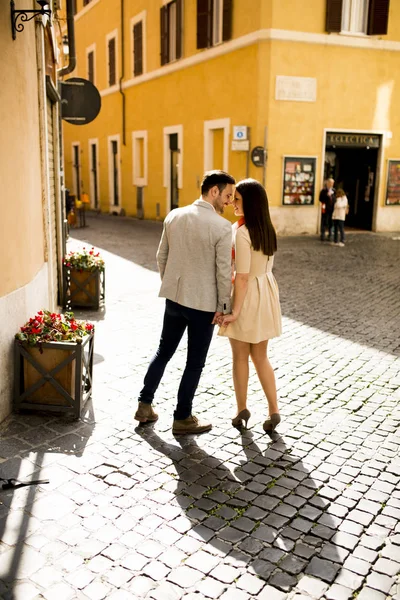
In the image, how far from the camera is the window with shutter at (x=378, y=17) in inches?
655

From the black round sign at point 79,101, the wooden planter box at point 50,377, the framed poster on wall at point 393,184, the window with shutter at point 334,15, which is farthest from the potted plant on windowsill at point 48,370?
the framed poster on wall at point 393,184

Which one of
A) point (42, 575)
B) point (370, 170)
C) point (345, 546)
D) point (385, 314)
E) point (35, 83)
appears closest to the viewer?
point (42, 575)

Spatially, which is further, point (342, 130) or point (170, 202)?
point (170, 202)

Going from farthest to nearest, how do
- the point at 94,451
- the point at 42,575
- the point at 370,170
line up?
the point at 370,170 < the point at 94,451 < the point at 42,575

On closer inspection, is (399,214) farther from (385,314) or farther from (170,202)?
(385,314)

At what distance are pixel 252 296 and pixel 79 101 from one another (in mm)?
5718

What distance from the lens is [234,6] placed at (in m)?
16.5

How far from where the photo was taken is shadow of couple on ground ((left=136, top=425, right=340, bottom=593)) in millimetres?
2975

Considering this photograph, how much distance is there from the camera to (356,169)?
62.7ft

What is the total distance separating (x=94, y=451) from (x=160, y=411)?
0.85 m

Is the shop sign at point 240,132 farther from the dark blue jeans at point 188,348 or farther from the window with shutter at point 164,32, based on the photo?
the dark blue jeans at point 188,348

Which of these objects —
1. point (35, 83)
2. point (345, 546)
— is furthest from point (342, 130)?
point (345, 546)

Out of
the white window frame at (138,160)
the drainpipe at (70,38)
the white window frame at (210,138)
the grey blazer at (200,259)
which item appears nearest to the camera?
the grey blazer at (200,259)

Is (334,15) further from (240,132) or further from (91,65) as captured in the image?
(91,65)
